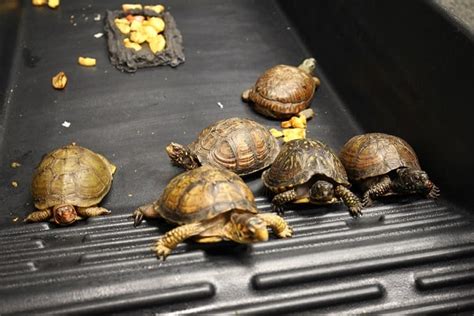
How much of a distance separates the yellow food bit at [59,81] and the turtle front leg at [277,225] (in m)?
1.82

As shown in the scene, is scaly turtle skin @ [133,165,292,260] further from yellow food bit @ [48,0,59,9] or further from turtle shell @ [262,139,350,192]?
yellow food bit @ [48,0,59,9]

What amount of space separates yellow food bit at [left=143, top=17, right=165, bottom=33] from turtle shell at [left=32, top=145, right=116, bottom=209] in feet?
4.92

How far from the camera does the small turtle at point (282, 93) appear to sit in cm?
294

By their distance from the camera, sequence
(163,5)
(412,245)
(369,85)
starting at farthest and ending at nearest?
(163,5)
(369,85)
(412,245)

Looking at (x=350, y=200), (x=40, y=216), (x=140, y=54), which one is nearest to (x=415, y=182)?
(x=350, y=200)

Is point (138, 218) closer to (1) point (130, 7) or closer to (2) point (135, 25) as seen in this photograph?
(2) point (135, 25)

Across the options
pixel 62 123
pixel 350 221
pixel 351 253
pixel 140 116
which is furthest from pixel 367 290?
pixel 62 123

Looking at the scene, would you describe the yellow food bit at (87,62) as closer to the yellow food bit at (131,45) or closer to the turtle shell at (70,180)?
the yellow food bit at (131,45)

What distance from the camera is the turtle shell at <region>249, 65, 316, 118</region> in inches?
116

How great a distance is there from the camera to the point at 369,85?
2850mm

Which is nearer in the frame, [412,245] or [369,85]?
[412,245]

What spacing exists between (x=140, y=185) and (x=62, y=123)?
72 centimetres

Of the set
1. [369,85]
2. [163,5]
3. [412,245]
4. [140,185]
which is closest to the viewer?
[412,245]

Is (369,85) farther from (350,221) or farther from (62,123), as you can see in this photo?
(62,123)
